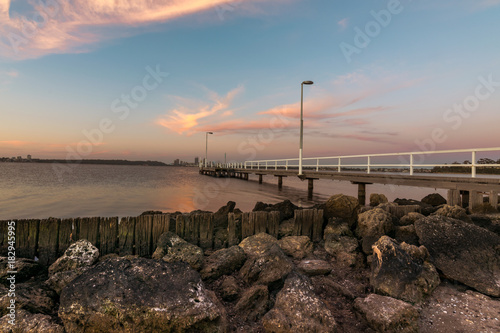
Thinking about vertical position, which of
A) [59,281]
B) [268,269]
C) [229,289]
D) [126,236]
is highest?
[126,236]

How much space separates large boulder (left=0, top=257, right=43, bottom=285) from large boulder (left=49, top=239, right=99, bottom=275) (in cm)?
32

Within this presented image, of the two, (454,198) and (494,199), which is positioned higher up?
(494,199)

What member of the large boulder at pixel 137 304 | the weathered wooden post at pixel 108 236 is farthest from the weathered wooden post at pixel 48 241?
the large boulder at pixel 137 304

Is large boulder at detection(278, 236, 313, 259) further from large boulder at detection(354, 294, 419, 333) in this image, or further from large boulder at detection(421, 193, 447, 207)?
large boulder at detection(421, 193, 447, 207)

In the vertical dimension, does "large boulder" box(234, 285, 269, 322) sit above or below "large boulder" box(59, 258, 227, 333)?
below

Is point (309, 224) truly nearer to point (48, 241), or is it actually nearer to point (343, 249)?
point (343, 249)

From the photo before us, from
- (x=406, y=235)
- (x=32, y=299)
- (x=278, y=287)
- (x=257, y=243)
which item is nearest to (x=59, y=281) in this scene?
(x=32, y=299)

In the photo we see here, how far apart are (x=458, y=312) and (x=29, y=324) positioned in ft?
17.0

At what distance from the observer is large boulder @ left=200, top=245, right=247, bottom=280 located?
4125 mm

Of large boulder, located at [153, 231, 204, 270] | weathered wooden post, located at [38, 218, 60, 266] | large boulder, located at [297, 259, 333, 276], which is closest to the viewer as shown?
large boulder, located at [297, 259, 333, 276]

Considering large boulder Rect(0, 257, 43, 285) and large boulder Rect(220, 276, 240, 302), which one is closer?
large boulder Rect(220, 276, 240, 302)

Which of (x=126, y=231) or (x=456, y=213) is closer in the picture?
(x=126, y=231)

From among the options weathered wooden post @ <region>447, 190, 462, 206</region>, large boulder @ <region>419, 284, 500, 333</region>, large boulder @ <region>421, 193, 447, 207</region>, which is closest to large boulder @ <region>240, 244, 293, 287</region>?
large boulder @ <region>419, 284, 500, 333</region>

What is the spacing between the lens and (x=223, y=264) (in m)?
4.21
